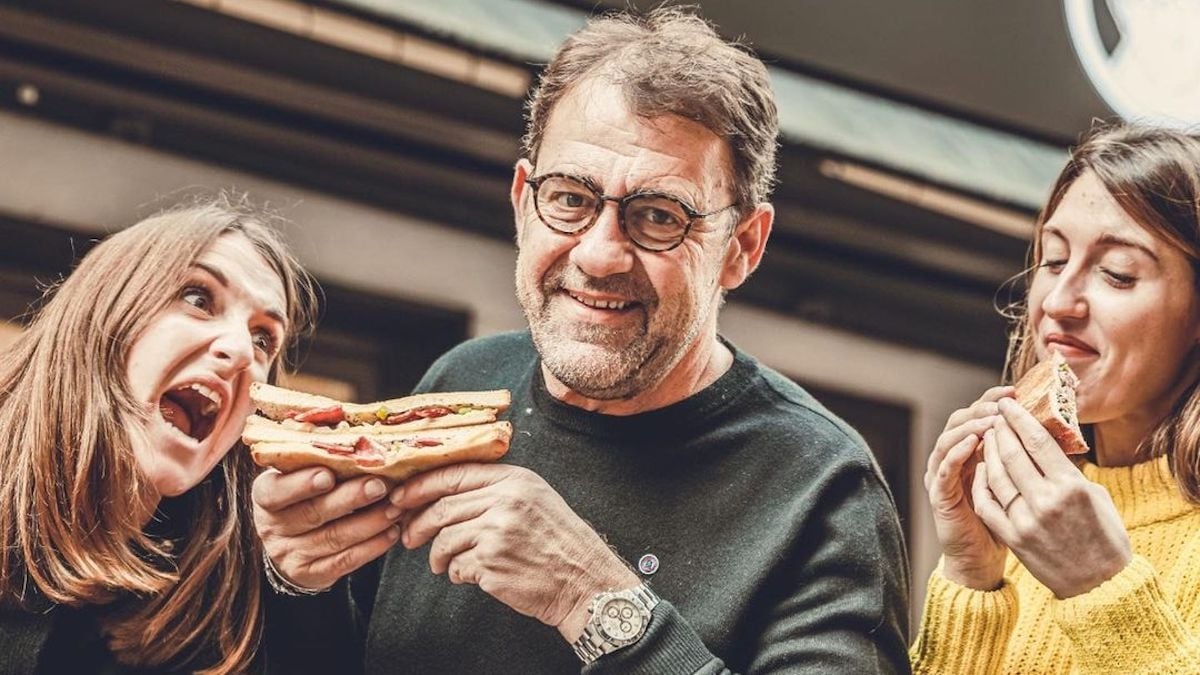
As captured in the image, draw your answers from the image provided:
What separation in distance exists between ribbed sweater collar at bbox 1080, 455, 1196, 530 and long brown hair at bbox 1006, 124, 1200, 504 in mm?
25

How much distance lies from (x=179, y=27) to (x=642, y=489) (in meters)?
2.15

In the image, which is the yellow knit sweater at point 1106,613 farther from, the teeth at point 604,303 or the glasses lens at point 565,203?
the glasses lens at point 565,203

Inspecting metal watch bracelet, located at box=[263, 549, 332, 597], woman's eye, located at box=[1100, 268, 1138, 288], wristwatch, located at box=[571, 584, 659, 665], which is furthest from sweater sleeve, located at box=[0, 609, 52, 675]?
woman's eye, located at box=[1100, 268, 1138, 288]

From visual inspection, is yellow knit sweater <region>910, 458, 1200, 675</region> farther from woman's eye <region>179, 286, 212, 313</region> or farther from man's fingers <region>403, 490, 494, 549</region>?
woman's eye <region>179, 286, 212, 313</region>

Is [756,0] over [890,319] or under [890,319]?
over

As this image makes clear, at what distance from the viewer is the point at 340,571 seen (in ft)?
7.66

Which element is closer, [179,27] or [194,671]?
[194,671]

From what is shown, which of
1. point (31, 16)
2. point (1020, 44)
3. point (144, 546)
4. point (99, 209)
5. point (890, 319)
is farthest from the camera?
point (890, 319)

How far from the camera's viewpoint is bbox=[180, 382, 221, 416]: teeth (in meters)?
2.54

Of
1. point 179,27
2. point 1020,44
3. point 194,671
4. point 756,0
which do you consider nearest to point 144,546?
point 194,671

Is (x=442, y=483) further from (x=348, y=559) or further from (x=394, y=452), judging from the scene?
(x=348, y=559)

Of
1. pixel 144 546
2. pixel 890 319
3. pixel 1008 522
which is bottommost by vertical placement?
pixel 890 319

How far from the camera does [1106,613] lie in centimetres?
223

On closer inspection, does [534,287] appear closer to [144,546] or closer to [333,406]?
[333,406]
